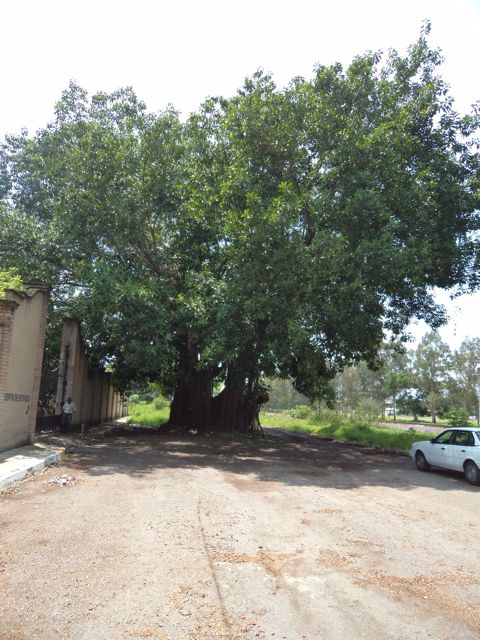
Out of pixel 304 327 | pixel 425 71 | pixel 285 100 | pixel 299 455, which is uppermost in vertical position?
pixel 425 71

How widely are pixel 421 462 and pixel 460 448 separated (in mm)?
1832

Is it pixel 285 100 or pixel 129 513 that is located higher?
pixel 285 100

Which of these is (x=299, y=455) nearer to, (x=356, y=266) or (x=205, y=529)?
(x=356, y=266)

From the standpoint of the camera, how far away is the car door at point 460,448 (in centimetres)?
1156

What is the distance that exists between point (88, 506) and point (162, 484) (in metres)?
2.28

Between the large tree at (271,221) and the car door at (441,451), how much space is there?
385 cm

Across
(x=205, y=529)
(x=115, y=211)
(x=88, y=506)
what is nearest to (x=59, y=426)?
(x=115, y=211)

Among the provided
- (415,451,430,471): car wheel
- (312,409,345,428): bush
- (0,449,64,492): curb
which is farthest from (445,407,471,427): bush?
(0,449,64,492): curb

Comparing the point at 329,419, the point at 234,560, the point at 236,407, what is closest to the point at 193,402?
the point at 236,407

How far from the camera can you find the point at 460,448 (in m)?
11.8

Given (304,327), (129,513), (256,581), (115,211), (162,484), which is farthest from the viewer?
(115,211)

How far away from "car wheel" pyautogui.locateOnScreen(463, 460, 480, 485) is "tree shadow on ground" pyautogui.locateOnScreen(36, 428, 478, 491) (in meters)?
0.18

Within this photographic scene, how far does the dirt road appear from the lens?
3.64m

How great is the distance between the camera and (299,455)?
16203 mm
